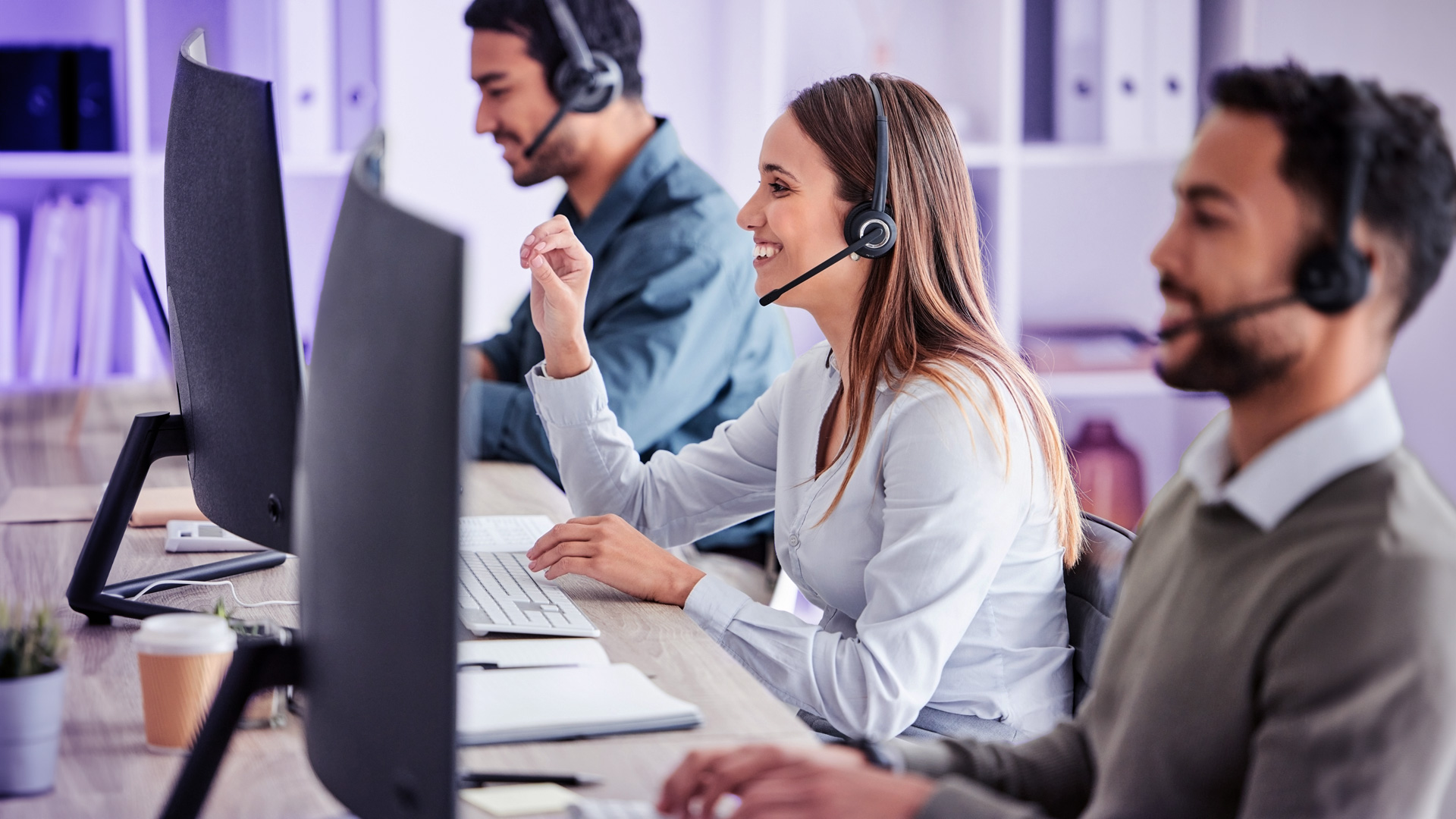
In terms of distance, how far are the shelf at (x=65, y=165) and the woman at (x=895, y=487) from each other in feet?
5.33

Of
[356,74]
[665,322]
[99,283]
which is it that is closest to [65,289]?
[99,283]

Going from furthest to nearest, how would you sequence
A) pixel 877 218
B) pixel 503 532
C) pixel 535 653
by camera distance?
pixel 503 532, pixel 877 218, pixel 535 653

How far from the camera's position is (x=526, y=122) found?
226 cm

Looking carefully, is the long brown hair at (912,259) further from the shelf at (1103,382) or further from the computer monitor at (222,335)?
the shelf at (1103,382)

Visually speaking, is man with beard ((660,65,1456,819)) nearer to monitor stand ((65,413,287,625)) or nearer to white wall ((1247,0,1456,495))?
monitor stand ((65,413,287,625))

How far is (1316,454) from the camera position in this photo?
0.73 m

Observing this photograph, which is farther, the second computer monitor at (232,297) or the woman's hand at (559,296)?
the woman's hand at (559,296)

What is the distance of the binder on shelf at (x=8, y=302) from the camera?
2539 mm

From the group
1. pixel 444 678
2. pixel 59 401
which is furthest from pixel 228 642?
pixel 59 401

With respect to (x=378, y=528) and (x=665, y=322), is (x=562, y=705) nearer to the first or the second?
(x=378, y=528)

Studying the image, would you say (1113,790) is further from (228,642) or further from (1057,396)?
(1057,396)

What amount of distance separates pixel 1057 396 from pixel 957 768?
1920mm

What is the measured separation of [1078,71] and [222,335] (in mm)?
2000

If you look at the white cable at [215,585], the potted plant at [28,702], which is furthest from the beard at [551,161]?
the potted plant at [28,702]
